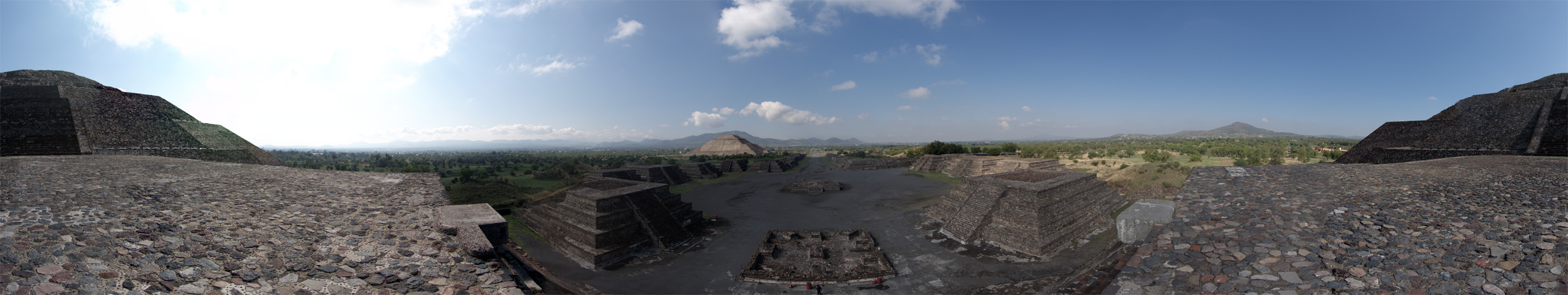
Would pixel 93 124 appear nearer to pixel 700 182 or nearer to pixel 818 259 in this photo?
pixel 818 259

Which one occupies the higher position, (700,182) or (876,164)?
(876,164)

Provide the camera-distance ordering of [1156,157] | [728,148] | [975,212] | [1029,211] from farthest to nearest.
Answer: [728,148]
[1156,157]
[975,212]
[1029,211]

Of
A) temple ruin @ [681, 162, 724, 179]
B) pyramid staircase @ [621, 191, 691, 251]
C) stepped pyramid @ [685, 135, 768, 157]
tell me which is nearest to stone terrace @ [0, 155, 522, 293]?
pyramid staircase @ [621, 191, 691, 251]

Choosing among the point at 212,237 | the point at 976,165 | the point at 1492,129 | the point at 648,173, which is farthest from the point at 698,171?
the point at 1492,129

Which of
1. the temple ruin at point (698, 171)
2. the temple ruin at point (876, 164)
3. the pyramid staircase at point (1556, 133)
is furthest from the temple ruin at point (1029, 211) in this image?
the temple ruin at point (876, 164)

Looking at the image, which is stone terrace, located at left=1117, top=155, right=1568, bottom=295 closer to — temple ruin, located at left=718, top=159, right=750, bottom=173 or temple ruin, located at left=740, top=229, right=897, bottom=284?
temple ruin, located at left=740, top=229, right=897, bottom=284

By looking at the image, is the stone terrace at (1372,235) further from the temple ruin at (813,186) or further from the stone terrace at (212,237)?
the temple ruin at (813,186)

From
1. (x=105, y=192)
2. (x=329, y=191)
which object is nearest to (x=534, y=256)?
(x=329, y=191)
